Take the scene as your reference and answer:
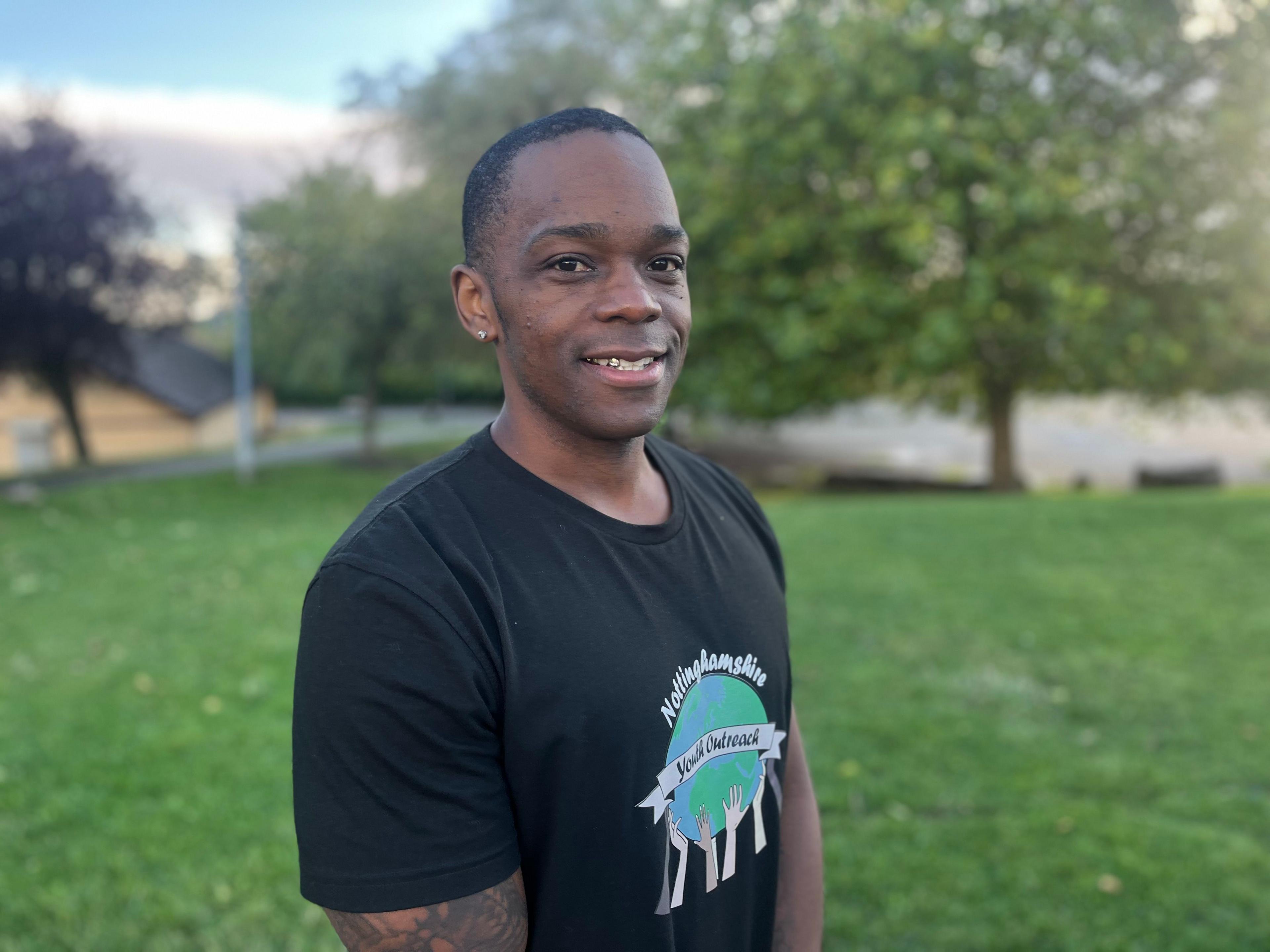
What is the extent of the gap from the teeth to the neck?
12 centimetres

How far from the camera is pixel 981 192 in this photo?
48.2ft

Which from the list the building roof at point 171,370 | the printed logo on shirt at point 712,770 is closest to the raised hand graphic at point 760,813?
the printed logo on shirt at point 712,770

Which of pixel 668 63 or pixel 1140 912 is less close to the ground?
pixel 668 63

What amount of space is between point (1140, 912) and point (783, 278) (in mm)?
12654


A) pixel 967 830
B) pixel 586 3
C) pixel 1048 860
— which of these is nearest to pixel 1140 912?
pixel 1048 860

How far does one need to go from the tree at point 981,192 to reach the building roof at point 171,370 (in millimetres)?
13400

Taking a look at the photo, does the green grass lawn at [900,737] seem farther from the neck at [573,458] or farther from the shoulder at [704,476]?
the neck at [573,458]

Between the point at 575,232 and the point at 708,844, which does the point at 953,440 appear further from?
the point at 575,232

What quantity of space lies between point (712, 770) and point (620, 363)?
0.71 metres

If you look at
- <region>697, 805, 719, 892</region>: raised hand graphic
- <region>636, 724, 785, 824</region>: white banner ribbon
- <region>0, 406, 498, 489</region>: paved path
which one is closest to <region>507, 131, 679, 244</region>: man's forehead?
<region>636, 724, 785, 824</region>: white banner ribbon

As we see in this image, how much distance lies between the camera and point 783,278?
620 inches

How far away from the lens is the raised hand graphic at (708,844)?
1.73 meters

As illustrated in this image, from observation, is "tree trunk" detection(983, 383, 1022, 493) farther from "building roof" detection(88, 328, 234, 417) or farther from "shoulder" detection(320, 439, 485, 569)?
"building roof" detection(88, 328, 234, 417)

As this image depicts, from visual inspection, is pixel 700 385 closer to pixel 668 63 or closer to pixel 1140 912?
pixel 668 63
